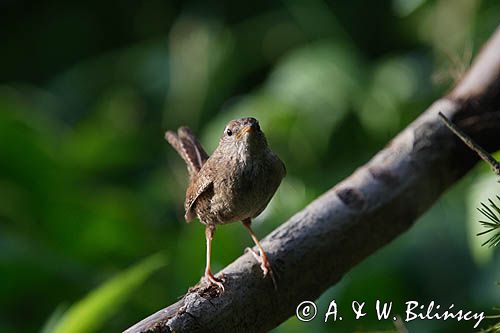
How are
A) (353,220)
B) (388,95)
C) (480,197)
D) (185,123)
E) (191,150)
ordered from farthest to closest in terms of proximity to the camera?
(185,123) < (388,95) < (480,197) < (191,150) < (353,220)

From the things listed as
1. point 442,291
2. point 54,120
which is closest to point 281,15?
point 54,120

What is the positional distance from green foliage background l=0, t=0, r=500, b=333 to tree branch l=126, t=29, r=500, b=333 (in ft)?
0.51

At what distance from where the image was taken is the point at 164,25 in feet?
13.6

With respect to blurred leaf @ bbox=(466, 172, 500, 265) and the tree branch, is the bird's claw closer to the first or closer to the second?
the tree branch

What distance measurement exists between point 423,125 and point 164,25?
8.38 feet

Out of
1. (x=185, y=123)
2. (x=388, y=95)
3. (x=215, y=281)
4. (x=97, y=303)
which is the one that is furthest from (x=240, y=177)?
(x=185, y=123)

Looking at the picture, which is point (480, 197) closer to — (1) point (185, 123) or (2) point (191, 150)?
(2) point (191, 150)

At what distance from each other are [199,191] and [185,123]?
2002 millimetres

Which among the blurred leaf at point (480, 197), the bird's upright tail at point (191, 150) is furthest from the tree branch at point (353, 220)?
the bird's upright tail at point (191, 150)

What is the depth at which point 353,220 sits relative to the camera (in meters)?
1.63

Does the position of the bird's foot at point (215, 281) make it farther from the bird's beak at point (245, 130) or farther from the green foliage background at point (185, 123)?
the green foliage background at point (185, 123)

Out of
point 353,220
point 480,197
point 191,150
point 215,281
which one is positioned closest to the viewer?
point 215,281

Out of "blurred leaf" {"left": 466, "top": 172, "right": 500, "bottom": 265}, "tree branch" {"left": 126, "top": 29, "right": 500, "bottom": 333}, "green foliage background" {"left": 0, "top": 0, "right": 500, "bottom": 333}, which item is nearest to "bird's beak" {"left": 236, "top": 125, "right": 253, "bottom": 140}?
"tree branch" {"left": 126, "top": 29, "right": 500, "bottom": 333}

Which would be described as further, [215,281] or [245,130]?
[245,130]
